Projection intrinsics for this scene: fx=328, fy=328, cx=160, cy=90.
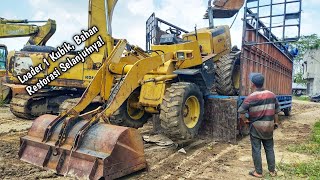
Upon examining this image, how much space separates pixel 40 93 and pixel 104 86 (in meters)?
5.20

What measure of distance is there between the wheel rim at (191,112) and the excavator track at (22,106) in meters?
5.62

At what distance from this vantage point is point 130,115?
7.03 m

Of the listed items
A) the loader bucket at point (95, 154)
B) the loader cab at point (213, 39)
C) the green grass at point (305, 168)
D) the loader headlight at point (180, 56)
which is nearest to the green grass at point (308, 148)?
the green grass at point (305, 168)

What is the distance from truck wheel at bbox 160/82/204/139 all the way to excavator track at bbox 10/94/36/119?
5633mm

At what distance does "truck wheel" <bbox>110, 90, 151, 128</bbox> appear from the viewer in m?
6.73

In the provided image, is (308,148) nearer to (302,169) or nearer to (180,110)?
(302,169)

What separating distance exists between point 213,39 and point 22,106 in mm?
5903

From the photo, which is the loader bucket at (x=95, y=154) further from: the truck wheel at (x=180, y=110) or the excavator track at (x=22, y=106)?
the excavator track at (x=22, y=106)

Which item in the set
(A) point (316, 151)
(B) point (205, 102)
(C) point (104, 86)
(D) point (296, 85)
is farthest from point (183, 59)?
(D) point (296, 85)

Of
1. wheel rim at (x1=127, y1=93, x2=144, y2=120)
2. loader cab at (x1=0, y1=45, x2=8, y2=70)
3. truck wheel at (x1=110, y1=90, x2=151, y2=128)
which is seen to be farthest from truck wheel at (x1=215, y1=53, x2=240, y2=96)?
loader cab at (x1=0, y1=45, x2=8, y2=70)

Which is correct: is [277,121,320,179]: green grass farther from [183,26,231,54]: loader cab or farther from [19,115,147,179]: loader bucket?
[183,26,231,54]: loader cab

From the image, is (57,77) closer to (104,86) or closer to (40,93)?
(40,93)

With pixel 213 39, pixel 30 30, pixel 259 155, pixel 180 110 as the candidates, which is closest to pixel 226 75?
pixel 213 39

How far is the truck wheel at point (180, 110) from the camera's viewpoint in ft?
18.6
